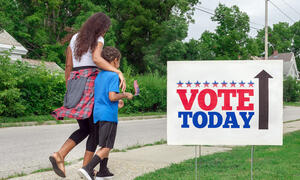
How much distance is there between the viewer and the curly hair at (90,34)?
463 cm

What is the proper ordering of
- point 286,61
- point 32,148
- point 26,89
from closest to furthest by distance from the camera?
point 32,148 < point 26,89 < point 286,61

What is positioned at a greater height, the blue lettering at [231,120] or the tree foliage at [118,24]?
the tree foliage at [118,24]

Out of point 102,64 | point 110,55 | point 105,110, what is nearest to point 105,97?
point 105,110

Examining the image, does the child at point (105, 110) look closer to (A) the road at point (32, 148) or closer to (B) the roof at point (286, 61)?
(A) the road at point (32, 148)

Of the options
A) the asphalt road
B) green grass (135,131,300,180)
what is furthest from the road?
green grass (135,131,300,180)

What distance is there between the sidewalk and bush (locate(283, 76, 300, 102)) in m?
50.6

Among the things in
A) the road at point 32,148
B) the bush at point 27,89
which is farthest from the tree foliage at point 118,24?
the road at point 32,148

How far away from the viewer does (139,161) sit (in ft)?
21.3

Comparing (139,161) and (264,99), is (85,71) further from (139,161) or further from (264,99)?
(139,161)

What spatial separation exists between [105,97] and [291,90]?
184 feet

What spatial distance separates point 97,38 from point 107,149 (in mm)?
1329

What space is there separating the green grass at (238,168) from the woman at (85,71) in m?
0.97

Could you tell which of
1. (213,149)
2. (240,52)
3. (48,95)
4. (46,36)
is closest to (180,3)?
(240,52)

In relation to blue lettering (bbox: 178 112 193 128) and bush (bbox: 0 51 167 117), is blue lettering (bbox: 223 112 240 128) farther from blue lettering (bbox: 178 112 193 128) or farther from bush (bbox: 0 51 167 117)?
bush (bbox: 0 51 167 117)
